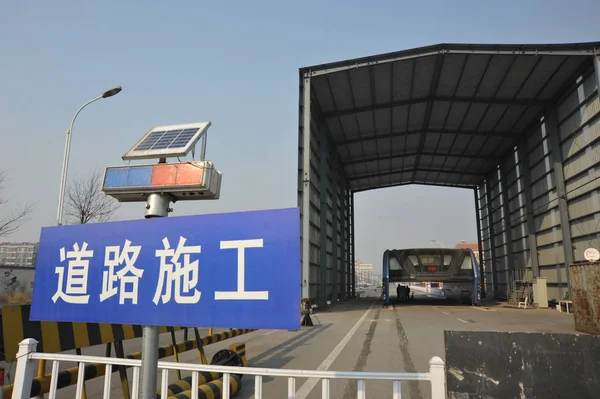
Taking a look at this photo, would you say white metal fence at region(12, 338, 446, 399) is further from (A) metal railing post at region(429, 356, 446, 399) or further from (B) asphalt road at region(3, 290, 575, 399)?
(B) asphalt road at region(3, 290, 575, 399)

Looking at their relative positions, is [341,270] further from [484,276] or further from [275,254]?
[275,254]

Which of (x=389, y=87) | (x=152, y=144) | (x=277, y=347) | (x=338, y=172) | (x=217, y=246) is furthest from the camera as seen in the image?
(x=338, y=172)

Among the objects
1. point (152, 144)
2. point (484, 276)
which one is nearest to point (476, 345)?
point (152, 144)

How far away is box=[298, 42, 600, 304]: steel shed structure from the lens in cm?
1791

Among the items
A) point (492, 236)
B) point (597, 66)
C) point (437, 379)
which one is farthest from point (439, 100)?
point (437, 379)

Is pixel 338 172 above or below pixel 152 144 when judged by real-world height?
above

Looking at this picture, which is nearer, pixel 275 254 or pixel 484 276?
pixel 275 254

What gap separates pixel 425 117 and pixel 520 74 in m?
6.38

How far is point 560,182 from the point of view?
66.8 feet

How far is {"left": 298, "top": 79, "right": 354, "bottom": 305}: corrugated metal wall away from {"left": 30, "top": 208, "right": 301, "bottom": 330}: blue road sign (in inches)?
574

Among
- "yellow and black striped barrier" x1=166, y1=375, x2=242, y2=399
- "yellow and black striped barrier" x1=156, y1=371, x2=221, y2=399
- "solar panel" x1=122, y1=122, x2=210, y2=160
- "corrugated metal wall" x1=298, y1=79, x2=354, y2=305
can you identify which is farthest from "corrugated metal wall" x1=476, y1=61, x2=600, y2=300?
"solar panel" x1=122, y1=122, x2=210, y2=160

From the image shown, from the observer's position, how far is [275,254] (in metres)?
2.08

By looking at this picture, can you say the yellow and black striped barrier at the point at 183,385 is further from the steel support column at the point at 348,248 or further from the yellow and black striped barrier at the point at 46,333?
the steel support column at the point at 348,248

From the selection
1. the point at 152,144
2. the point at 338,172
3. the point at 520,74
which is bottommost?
the point at 152,144
